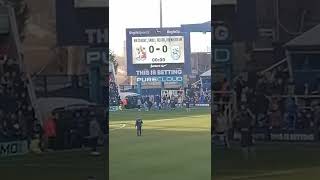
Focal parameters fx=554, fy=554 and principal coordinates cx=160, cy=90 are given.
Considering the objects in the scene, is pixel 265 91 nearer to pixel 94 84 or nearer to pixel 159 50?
pixel 94 84

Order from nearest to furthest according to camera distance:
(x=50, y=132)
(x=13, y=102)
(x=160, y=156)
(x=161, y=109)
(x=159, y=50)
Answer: (x=13, y=102) < (x=50, y=132) < (x=160, y=156) < (x=161, y=109) < (x=159, y=50)

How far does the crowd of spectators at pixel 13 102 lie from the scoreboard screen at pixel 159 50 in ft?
39.8

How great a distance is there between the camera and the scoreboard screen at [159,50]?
684 inches

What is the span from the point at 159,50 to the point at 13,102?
1397 centimetres

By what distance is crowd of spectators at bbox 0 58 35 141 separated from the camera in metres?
4.86

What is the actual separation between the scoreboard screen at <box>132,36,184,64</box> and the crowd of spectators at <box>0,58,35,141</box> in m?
12.1

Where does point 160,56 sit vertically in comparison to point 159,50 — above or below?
below

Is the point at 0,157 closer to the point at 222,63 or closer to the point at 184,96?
the point at 222,63

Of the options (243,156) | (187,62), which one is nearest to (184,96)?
(187,62)

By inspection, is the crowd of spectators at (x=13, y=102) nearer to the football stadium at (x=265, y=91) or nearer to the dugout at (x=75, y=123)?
the dugout at (x=75, y=123)

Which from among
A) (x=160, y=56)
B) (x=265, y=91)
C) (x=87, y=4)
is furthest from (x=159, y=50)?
(x=265, y=91)

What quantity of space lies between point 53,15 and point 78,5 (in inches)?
9.4

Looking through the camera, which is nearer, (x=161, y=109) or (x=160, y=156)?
(x=160, y=156)

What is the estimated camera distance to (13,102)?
4895mm
